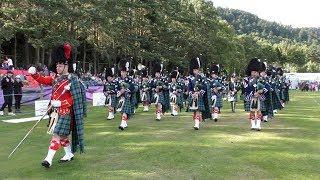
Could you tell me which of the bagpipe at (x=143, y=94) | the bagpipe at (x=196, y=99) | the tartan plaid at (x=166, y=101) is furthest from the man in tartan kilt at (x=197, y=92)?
the bagpipe at (x=143, y=94)

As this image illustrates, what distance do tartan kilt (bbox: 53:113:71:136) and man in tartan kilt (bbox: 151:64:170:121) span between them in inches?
293

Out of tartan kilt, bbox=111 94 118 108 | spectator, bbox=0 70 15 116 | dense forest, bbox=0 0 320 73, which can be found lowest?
tartan kilt, bbox=111 94 118 108

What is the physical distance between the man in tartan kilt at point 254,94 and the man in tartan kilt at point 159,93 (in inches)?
145

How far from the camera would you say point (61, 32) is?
87.6 ft

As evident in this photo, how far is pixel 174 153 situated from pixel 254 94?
179 inches

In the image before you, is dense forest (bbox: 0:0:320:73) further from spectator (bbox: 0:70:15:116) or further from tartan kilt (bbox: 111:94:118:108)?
tartan kilt (bbox: 111:94:118:108)

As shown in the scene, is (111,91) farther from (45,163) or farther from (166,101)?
(45,163)

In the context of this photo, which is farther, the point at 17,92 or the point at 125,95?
the point at 17,92

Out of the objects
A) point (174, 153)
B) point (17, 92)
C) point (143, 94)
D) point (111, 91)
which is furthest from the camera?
point (143, 94)

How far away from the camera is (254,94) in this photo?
469 inches

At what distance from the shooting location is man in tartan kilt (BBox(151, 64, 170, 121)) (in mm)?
15086

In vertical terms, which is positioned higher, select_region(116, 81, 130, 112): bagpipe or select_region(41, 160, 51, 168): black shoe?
select_region(116, 81, 130, 112): bagpipe

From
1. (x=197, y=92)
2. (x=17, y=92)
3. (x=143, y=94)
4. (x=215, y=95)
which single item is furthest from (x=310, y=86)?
(x=197, y=92)

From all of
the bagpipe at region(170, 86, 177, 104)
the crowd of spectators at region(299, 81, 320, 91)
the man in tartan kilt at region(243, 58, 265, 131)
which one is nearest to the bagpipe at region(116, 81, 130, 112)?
the man in tartan kilt at region(243, 58, 265, 131)
